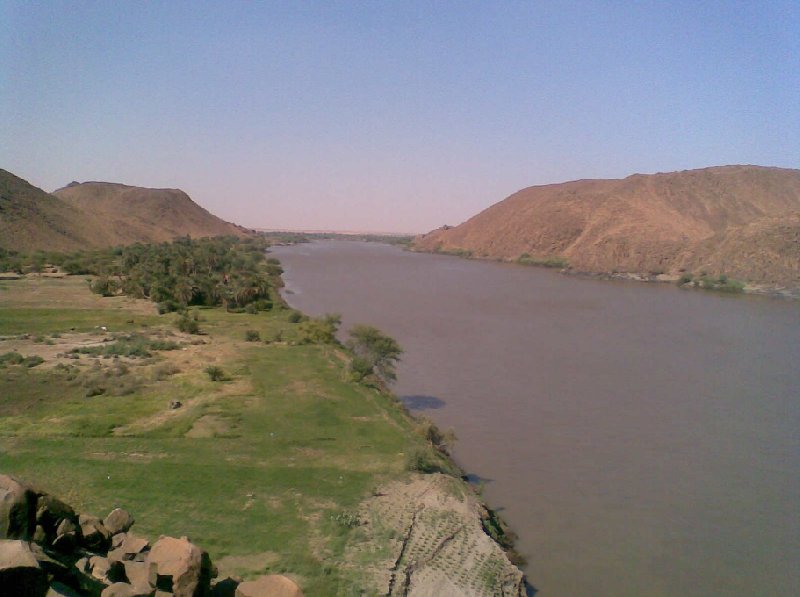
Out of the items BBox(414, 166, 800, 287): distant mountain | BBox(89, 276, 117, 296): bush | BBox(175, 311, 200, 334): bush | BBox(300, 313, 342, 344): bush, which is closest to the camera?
BBox(300, 313, 342, 344): bush

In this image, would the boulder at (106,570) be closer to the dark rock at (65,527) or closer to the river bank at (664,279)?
the dark rock at (65,527)

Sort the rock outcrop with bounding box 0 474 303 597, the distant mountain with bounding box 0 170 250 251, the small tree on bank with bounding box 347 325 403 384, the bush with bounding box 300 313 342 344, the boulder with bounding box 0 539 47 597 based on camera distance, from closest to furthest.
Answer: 1. the boulder with bounding box 0 539 47 597
2. the rock outcrop with bounding box 0 474 303 597
3. the small tree on bank with bounding box 347 325 403 384
4. the bush with bounding box 300 313 342 344
5. the distant mountain with bounding box 0 170 250 251

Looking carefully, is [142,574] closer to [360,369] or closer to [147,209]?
[360,369]

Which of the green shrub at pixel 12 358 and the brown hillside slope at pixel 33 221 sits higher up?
the brown hillside slope at pixel 33 221

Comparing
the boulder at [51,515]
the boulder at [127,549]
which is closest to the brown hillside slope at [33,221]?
the boulder at [127,549]

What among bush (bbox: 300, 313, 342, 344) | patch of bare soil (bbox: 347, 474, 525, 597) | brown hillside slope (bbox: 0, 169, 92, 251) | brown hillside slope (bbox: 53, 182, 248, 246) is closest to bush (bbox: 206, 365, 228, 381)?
bush (bbox: 300, 313, 342, 344)

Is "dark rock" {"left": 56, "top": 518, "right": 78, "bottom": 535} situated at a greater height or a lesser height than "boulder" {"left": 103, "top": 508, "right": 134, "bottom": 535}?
greater

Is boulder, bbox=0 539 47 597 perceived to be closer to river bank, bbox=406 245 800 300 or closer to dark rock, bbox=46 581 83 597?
dark rock, bbox=46 581 83 597
